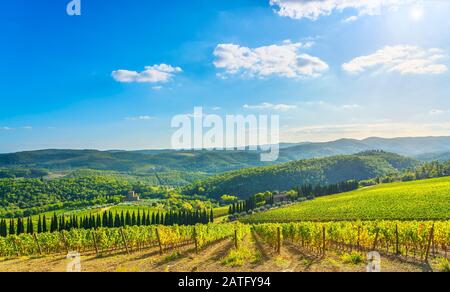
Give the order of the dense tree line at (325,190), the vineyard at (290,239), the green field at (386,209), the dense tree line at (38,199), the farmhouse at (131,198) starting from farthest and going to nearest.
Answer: the farmhouse at (131,198)
the dense tree line at (38,199)
the dense tree line at (325,190)
the green field at (386,209)
the vineyard at (290,239)

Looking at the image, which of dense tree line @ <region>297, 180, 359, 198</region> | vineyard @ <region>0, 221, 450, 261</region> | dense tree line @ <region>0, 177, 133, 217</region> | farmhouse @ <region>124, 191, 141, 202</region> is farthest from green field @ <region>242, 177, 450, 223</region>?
dense tree line @ <region>0, 177, 133, 217</region>

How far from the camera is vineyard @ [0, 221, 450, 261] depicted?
874 inches

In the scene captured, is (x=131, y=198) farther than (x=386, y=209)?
Yes

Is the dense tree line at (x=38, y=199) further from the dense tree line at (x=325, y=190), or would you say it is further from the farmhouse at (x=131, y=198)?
the dense tree line at (x=325, y=190)

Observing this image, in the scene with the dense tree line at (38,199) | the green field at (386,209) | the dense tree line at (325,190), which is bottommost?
the dense tree line at (38,199)

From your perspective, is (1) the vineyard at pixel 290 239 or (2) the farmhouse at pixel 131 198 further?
(2) the farmhouse at pixel 131 198

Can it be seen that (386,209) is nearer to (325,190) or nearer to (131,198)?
(325,190)

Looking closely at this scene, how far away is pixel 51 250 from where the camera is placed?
33781 mm

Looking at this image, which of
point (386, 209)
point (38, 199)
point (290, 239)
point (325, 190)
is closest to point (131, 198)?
point (38, 199)

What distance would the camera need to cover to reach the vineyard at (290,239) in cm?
2220

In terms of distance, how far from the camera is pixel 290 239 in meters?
33.6

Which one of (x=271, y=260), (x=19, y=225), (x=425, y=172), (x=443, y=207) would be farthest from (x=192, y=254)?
(x=425, y=172)

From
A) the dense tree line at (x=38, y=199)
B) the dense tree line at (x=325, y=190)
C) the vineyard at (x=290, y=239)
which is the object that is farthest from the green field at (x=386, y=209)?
the dense tree line at (x=38, y=199)
